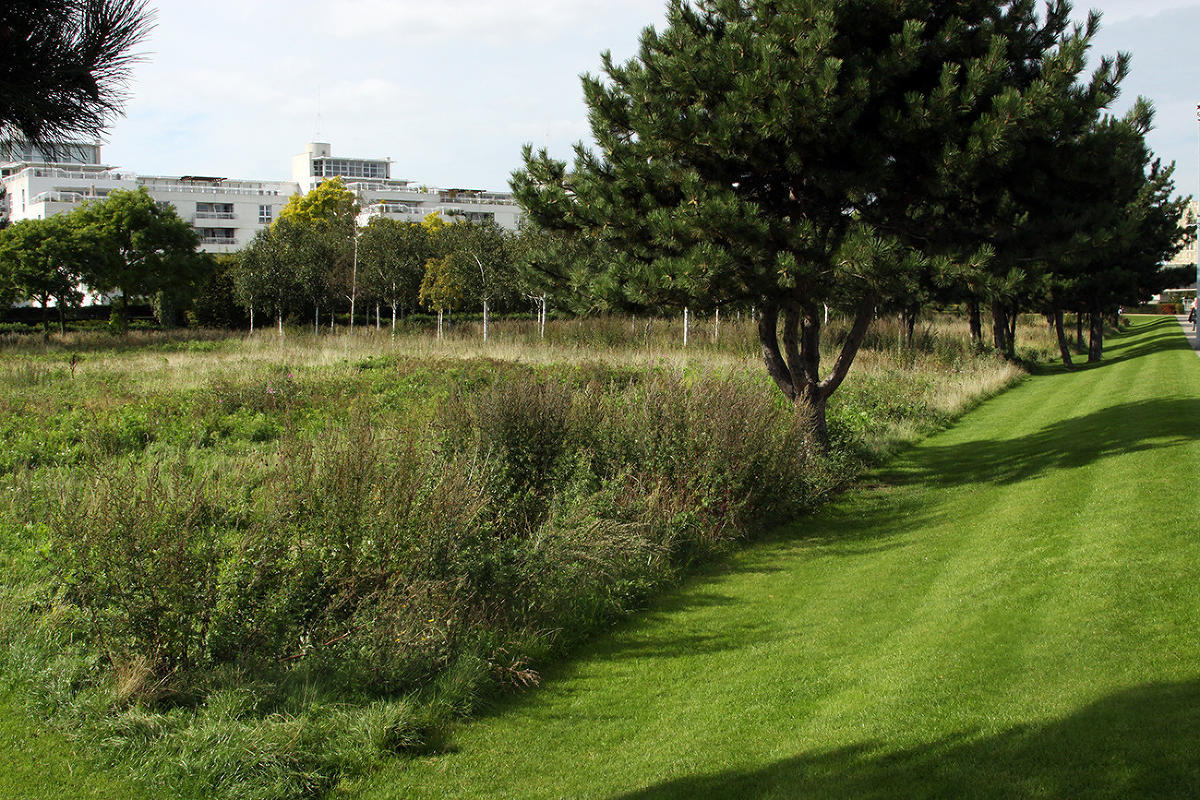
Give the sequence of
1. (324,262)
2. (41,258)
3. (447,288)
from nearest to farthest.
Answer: (41,258) < (447,288) < (324,262)

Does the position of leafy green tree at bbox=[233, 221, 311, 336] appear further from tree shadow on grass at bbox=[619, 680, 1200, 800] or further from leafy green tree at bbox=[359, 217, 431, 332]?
tree shadow on grass at bbox=[619, 680, 1200, 800]

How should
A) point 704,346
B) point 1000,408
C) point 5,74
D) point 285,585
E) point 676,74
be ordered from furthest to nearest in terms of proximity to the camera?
point 704,346 < point 1000,408 < point 676,74 < point 285,585 < point 5,74

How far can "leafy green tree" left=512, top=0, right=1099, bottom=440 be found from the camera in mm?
10141

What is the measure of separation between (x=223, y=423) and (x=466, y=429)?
253 inches

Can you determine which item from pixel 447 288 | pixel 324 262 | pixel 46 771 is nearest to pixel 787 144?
pixel 46 771

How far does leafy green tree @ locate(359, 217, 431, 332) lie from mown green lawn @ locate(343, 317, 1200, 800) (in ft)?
122

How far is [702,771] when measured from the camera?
472 centimetres

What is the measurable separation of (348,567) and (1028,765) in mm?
4066

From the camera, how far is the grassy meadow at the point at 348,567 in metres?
4.96

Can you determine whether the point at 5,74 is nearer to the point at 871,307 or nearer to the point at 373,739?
the point at 373,739

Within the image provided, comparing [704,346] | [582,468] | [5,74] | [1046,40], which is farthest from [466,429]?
[704,346]

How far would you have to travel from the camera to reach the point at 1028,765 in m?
4.23

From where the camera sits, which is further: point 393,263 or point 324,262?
point 324,262

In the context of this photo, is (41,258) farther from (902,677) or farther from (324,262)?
(902,677)
